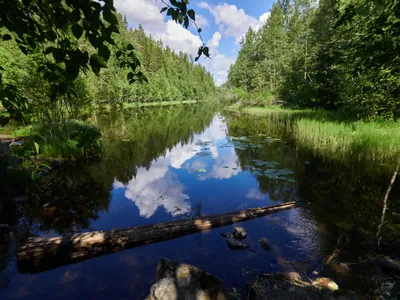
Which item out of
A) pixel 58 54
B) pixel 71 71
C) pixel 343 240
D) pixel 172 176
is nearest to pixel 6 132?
pixel 172 176

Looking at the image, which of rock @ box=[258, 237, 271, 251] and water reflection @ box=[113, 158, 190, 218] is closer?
rock @ box=[258, 237, 271, 251]

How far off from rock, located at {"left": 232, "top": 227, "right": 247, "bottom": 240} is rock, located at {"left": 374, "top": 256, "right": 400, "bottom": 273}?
8.11 feet

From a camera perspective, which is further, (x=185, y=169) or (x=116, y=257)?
(x=185, y=169)

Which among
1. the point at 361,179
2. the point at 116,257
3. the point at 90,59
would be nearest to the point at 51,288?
the point at 116,257

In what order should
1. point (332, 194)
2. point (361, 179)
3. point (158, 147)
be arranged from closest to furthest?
point (332, 194), point (361, 179), point (158, 147)

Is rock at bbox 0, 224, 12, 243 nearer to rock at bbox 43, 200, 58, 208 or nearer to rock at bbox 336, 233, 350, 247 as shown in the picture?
rock at bbox 43, 200, 58, 208

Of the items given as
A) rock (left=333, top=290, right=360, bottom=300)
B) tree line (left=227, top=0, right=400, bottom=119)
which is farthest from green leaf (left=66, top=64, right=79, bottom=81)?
rock (left=333, top=290, right=360, bottom=300)

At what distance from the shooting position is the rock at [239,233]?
4996mm

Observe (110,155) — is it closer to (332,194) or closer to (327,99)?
(332,194)

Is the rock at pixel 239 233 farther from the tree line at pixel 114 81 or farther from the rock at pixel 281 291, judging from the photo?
the tree line at pixel 114 81

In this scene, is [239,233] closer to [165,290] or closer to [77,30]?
[165,290]

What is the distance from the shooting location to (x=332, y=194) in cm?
720

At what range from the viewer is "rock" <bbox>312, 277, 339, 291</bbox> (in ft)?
11.2

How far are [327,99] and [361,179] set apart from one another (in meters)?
16.6
